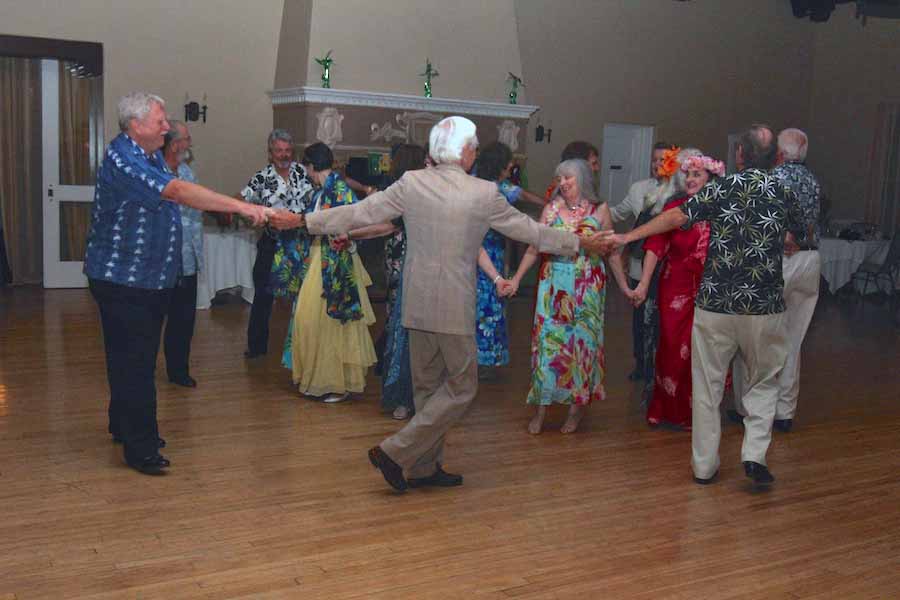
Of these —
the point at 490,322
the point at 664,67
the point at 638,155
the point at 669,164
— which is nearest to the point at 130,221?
the point at 490,322

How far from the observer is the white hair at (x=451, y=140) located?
12.1 feet

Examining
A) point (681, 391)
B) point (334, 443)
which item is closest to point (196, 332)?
point (334, 443)

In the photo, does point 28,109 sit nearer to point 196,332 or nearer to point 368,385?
point 196,332

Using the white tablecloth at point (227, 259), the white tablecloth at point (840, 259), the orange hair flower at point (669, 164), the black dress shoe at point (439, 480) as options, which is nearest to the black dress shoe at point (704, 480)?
the black dress shoe at point (439, 480)

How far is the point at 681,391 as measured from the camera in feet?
16.8

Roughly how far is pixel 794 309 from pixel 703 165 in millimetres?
940

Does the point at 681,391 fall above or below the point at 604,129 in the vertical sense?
below

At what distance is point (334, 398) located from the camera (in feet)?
17.9

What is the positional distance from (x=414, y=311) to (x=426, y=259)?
Result: 20 cm

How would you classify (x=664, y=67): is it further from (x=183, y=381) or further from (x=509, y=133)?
(x=183, y=381)

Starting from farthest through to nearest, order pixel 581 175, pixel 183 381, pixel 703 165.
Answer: pixel 183 381 → pixel 581 175 → pixel 703 165

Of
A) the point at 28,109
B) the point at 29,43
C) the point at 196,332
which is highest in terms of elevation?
the point at 29,43

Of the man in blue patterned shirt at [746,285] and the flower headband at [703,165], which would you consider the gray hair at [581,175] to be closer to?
the flower headband at [703,165]

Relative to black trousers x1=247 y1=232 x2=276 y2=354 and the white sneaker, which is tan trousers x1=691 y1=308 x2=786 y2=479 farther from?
black trousers x1=247 y1=232 x2=276 y2=354
